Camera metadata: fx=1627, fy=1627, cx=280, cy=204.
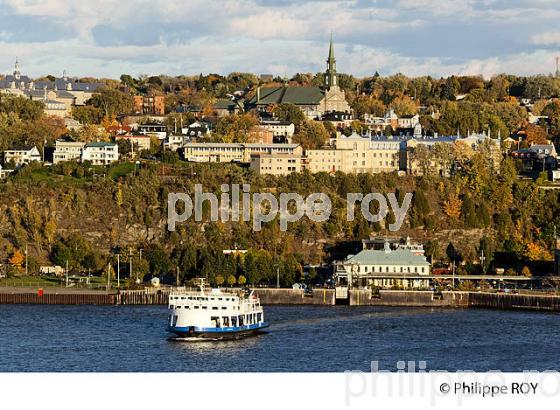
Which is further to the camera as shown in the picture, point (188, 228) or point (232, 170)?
point (232, 170)

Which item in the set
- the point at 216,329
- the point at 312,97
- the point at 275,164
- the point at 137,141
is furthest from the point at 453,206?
the point at 312,97

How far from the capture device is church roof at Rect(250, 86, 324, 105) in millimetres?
96438

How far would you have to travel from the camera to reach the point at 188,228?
67.9 metres

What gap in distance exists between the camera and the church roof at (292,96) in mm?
96438

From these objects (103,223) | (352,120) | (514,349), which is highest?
(352,120)

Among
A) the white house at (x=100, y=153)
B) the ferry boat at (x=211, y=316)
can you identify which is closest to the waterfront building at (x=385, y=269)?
the ferry boat at (x=211, y=316)

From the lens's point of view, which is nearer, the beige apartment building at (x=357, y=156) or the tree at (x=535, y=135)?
the beige apartment building at (x=357, y=156)

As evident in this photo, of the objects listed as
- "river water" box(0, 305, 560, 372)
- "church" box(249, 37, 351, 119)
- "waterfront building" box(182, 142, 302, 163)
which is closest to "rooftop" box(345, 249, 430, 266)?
"river water" box(0, 305, 560, 372)

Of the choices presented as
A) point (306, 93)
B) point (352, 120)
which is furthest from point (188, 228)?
point (306, 93)

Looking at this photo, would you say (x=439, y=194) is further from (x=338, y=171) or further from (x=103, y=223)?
(x=103, y=223)

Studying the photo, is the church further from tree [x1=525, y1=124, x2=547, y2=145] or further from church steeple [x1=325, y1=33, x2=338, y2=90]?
tree [x1=525, y1=124, x2=547, y2=145]

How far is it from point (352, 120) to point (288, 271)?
29953 mm

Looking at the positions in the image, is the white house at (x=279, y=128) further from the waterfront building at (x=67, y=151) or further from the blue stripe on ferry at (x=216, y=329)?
the blue stripe on ferry at (x=216, y=329)

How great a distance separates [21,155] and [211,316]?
33.3m
